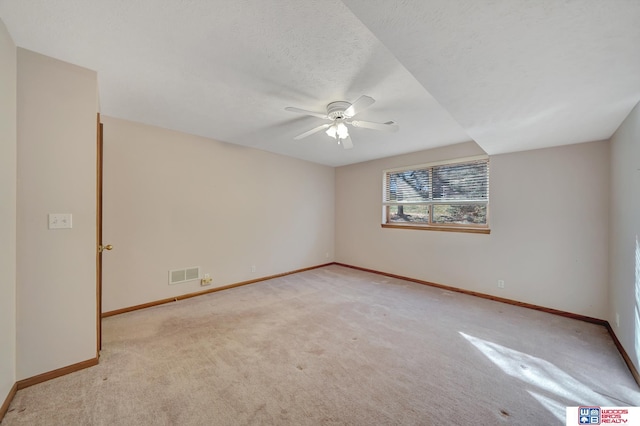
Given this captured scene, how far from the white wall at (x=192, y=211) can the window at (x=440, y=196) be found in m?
1.84

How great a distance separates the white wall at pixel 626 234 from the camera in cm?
200

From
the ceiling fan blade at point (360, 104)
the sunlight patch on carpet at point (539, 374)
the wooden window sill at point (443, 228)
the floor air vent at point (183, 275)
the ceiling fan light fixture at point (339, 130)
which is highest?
the ceiling fan blade at point (360, 104)

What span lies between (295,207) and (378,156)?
1.99m

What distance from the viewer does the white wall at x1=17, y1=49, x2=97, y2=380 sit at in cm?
179

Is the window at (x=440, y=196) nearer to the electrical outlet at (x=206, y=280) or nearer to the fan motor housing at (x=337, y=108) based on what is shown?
the fan motor housing at (x=337, y=108)

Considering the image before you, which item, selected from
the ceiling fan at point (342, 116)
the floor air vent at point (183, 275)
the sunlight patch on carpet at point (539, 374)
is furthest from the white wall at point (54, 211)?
the sunlight patch on carpet at point (539, 374)

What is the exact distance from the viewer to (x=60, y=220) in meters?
1.91

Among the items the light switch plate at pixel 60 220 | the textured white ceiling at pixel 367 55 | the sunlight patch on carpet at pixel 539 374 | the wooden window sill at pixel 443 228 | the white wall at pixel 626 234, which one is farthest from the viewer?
the wooden window sill at pixel 443 228

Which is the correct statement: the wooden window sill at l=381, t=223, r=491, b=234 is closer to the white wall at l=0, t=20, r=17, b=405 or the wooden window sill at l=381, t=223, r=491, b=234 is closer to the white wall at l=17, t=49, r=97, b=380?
the white wall at l=17, t=49, r=97, b=380

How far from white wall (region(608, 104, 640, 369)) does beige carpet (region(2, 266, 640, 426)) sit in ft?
1.02

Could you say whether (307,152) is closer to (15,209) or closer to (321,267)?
(321,267)

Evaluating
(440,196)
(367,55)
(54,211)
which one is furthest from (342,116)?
(440,196)

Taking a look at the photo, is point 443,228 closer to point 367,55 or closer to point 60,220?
point 367,55
